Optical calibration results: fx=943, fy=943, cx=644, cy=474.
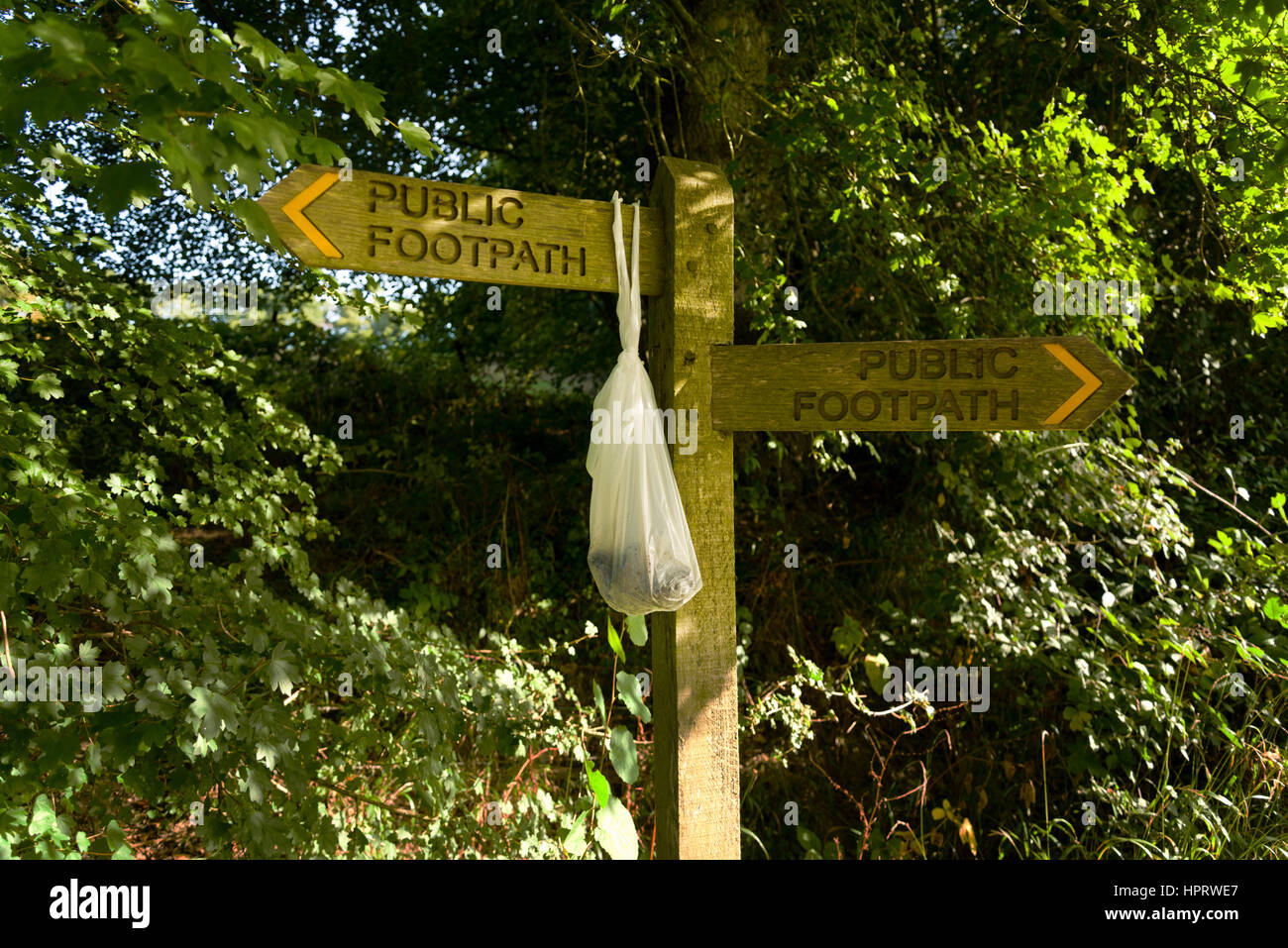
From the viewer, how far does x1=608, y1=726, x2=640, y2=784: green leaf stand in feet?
7.88

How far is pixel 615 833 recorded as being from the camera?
2.30 meters

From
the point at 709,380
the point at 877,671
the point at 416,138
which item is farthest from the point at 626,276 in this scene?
the point at 877,671

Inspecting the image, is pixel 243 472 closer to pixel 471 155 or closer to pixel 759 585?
pixel 759 585

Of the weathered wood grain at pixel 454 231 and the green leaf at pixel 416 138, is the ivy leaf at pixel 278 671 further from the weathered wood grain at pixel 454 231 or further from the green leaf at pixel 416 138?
the green leaf at pixel 416 138

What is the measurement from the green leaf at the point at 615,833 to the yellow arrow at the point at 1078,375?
1.41m

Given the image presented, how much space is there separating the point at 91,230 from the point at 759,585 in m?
4.02

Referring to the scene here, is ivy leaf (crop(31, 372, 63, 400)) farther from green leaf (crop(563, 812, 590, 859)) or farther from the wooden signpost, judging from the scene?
green leaf (crop(563, 812, 590, 859))

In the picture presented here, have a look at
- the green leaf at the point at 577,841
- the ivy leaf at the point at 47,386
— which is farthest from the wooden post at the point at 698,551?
the ivy leaf at the point at 47,386

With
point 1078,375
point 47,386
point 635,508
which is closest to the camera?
point 635,508

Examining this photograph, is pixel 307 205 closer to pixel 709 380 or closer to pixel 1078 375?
pixel 709 380

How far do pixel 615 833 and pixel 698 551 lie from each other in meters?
0.72

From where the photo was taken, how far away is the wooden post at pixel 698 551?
224 cm

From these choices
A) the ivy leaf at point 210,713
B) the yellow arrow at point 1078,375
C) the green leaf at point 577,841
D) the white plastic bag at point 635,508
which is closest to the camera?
the ivy leaf at point 210,713
